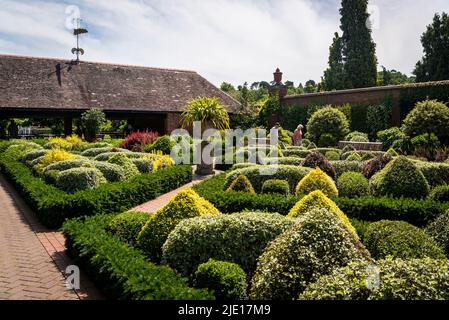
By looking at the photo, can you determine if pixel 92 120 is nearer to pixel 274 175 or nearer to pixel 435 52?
pixel 274 175

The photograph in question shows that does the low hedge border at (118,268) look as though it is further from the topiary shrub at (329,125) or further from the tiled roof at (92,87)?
the tiled roof at (92,87)

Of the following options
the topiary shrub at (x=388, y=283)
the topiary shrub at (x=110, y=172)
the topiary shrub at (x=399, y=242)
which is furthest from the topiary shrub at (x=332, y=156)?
the topiary shrub at (x=388, y=283)

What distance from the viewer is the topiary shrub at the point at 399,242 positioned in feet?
15.2

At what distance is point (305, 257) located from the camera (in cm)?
415

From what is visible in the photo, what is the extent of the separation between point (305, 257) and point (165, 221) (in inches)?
89.4

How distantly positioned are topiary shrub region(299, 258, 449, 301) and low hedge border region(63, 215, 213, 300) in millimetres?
1092

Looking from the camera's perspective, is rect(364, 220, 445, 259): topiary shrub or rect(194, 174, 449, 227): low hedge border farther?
rect(194, 174, 449, 227): low hedge border

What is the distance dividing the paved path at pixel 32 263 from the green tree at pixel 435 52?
106 feet

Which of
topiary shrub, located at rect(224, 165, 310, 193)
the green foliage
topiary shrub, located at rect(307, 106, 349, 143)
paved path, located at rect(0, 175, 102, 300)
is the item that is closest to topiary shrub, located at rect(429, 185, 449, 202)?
topiary shrub, located at rect(224, 165, 310, 193)

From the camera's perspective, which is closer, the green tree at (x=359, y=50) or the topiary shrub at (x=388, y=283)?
the topiary shrub at (x=388, y=283)

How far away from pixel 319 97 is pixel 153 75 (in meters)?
13.0

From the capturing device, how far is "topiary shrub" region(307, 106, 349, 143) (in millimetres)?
23219

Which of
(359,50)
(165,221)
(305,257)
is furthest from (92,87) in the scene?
(305,257)

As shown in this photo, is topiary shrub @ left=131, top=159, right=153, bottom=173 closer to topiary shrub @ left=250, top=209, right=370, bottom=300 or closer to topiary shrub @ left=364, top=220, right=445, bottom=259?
topiary shrub @ left=364, top=220, right=445, bottom=259
